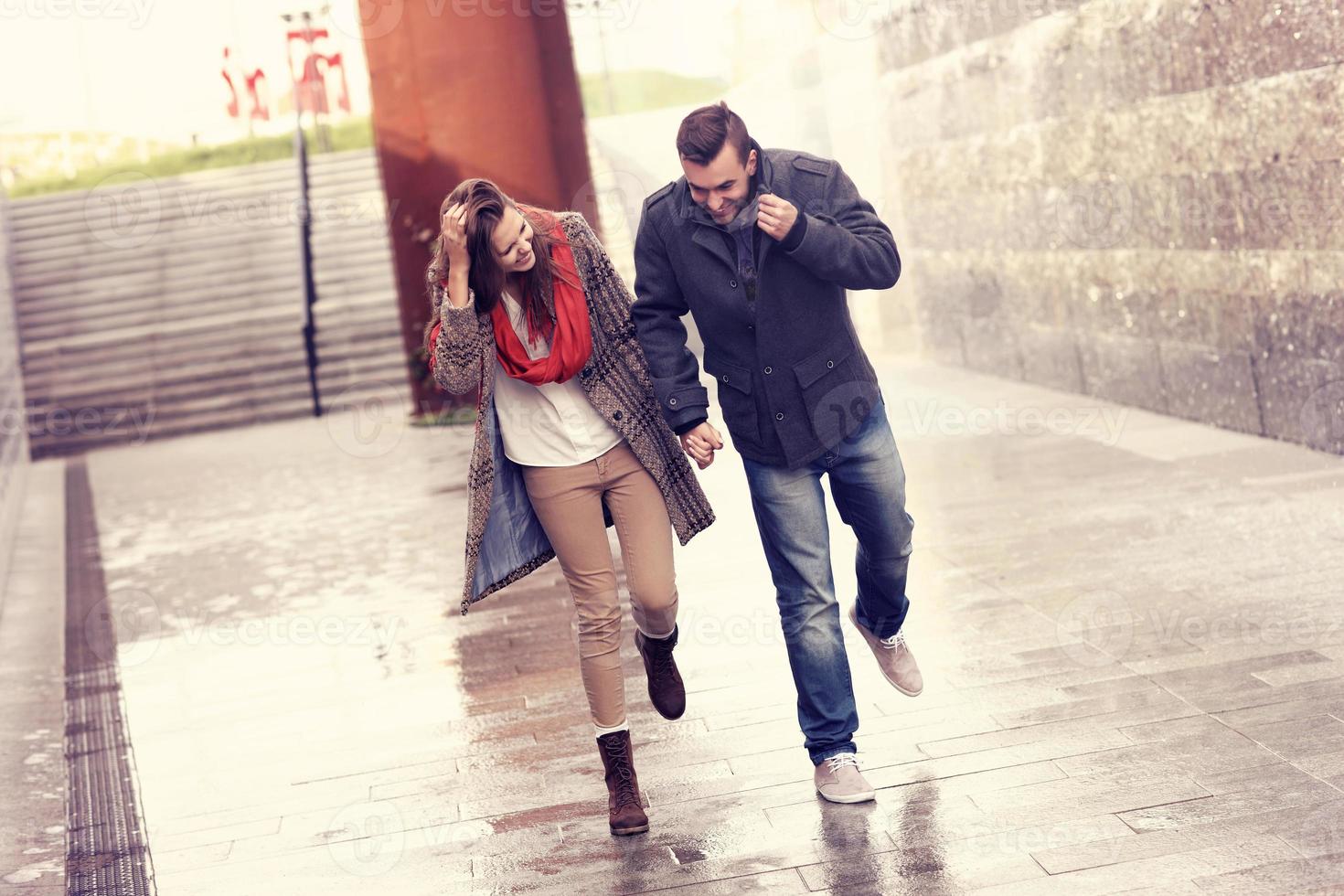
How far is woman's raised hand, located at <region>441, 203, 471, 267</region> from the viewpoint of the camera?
3.31m

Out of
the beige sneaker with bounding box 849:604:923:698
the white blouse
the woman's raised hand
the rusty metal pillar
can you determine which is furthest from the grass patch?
the woman's raised hand

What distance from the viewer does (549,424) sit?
358 cm

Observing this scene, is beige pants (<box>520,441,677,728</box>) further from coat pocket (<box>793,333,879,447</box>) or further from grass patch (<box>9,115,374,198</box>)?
grass patch (<box>9,115,374,198</box>)

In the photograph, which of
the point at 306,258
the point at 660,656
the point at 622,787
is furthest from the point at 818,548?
the point at 306,258

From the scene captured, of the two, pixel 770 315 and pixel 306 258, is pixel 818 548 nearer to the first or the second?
pixel 770 315

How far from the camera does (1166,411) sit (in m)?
8.26

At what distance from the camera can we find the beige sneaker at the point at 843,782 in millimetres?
3564

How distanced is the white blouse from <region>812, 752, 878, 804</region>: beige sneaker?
0.90 metres

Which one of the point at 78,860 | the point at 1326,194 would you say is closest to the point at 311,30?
the point at 1326,194

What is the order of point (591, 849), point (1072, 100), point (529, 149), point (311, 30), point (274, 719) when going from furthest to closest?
1. point (311, 30)
2. point (529, 149)
3. point (1072, 100)
4. point (274, 719)
5. point (591, 849)

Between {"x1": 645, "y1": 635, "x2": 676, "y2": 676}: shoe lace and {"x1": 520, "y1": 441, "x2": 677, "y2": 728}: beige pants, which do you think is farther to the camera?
{"x1": 645, "y1": 635, "x2": 676, "y2": 676}: shoe lace

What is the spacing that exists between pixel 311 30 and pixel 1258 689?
65.3ft

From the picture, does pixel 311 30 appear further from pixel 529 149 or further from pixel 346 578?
pixel 346 578

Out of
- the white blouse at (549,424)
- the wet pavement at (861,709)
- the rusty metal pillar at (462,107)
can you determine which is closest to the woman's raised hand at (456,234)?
the white blouse at (549,424)
